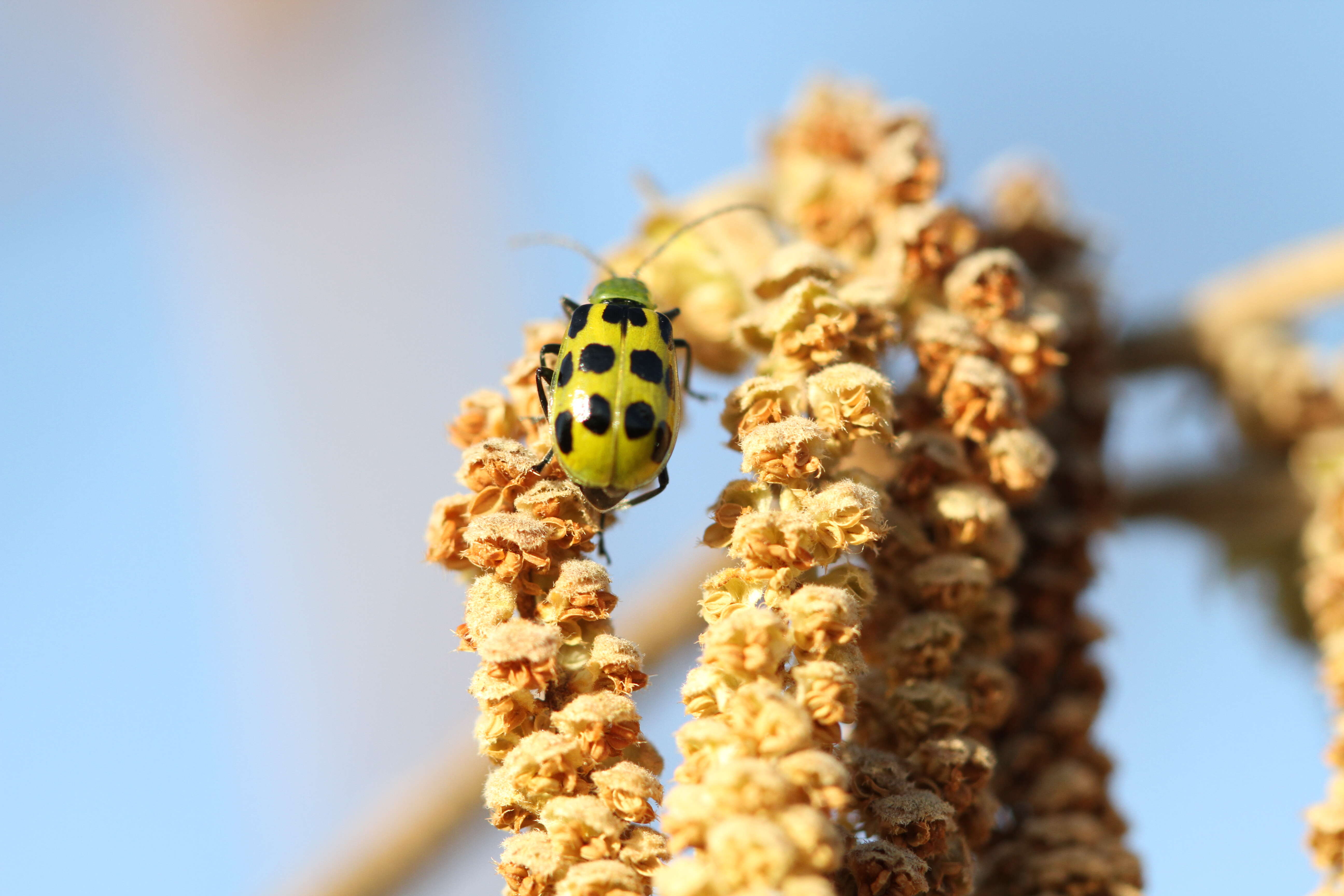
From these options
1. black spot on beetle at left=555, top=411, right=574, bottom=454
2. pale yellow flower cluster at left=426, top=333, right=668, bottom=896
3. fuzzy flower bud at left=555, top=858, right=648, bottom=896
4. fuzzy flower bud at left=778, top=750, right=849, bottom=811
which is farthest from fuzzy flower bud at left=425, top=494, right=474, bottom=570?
fuzzy flower bud at left=778, top=750, right=849, bottom=811

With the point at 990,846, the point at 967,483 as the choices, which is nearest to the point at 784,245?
the point at 967,483

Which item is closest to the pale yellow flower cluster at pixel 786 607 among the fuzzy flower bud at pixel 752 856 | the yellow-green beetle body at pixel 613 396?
the fuzzy flower bud at pixel 752 856

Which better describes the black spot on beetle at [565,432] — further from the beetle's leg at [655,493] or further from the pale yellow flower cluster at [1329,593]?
the pale yellow flower cluster at [1329,593]

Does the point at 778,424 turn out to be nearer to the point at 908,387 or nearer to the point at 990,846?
the point at 908,387

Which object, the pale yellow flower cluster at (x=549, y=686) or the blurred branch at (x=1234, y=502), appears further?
the blurred branch at (x=1234, y=502)

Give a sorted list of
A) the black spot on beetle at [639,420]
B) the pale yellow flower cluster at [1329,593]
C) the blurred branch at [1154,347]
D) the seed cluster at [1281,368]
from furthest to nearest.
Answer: the blurred branch at [1154,347], the seed cluster at [1281,368], the black spot on beetle at [639,420], the pale yellow flower cluster at [1329,593]

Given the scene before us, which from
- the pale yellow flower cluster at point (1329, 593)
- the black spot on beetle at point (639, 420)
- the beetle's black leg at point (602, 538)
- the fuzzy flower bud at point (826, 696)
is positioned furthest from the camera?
the black spot on beetle at point (639, 420)

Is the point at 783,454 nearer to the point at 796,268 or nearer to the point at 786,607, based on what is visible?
the point at 786,607

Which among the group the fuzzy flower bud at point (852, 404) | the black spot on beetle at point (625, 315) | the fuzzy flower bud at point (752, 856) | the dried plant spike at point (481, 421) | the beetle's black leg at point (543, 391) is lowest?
the fuzzy flower bud at point (752, 856)
